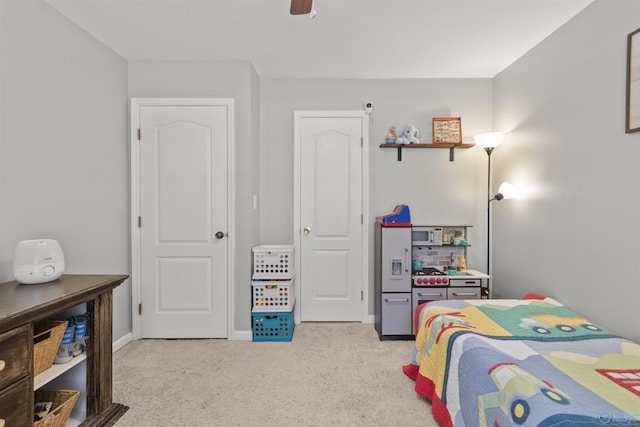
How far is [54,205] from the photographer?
7.18ft

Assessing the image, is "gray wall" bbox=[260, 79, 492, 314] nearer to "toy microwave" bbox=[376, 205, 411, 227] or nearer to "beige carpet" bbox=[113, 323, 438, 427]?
"toy microwave" bbox=[376, 205, 411, 227]

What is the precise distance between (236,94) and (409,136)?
5.89ft

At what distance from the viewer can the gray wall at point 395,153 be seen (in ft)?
11.3

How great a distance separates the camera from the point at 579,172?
2.20m

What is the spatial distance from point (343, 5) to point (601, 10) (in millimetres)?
Answer: 1682

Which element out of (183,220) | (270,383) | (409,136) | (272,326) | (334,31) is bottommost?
(270,383)

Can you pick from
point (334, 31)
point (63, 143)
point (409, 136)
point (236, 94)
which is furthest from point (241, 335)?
point (334, 31)

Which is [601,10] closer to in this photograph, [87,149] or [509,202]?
[509,202]

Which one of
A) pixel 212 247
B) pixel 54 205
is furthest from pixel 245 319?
pixel 54 205

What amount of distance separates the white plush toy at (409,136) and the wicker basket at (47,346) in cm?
307

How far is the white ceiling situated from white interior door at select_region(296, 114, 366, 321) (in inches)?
24.7

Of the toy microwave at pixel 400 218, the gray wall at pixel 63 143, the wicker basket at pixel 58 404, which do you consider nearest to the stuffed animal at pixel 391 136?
the toy microwave at pixel 400 218

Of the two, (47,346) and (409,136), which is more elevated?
(409,136)

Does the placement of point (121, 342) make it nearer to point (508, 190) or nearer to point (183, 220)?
point (183, 220)
